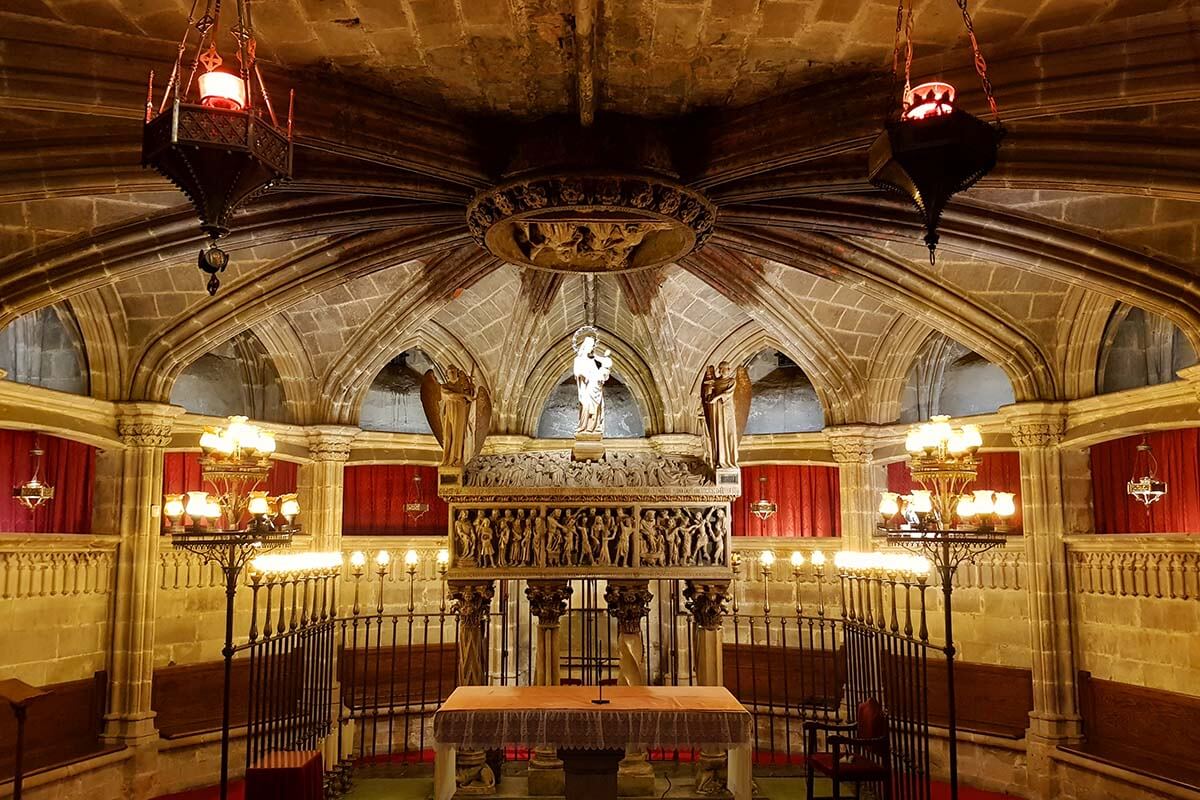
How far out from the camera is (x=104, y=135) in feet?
20.7

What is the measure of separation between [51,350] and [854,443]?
914 centimetres

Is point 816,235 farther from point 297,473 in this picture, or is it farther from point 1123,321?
point 297,473

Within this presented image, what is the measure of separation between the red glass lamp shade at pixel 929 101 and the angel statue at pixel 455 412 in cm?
534

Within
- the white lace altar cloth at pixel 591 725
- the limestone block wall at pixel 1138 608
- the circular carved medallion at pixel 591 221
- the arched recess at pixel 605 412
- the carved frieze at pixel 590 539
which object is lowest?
the white lace altar cloth at pixel 591 725

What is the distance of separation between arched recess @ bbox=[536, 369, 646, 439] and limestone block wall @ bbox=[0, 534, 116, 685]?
653cm

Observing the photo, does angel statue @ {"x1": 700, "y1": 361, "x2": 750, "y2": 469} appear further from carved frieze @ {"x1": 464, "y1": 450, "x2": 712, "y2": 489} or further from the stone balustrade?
the stone balustrade

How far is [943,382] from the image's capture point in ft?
39.3

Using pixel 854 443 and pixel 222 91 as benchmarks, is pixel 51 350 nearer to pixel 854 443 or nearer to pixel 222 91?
pixel 222 91

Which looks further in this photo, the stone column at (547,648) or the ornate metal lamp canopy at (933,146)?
the stone column at (547,648)

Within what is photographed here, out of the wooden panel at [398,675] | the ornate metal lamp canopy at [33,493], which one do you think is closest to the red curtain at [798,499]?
the wooden panel at [398,675]

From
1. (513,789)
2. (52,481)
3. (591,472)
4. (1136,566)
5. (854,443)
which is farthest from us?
(854,443)

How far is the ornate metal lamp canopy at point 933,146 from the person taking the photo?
3.91 m

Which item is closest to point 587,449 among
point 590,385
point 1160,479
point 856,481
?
point 590,385

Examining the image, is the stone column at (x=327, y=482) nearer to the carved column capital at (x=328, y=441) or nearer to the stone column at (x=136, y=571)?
the carved column capital at (x=328, y=441)
